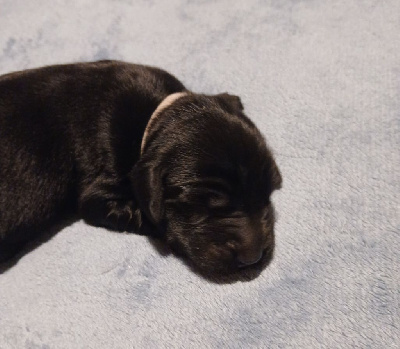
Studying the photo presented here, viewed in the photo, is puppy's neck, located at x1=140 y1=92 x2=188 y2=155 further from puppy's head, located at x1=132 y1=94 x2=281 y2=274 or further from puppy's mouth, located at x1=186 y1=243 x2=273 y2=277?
puppy's mouth, located at x1=186 y1=243 x2=273 y2=277

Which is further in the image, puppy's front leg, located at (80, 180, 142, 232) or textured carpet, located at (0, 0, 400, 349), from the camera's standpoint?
puppy's front leg, located at (80, 180, 142, 232)

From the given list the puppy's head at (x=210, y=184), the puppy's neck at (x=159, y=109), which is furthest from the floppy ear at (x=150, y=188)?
the puppy's neck at (x=159, y=109)

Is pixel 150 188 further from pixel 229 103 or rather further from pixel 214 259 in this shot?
pixel 229 103

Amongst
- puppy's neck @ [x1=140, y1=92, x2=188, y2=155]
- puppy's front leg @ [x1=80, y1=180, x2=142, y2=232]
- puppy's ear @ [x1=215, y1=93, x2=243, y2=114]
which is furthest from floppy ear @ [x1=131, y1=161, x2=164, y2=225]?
puppy's ear @ [x1=215, y1=93, x2=243, y2=114]

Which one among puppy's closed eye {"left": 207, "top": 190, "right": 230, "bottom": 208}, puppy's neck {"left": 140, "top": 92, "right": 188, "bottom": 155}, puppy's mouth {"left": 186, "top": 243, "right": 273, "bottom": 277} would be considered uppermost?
puppy's neck {"left": 140, "top": 92, "right": 188, "bottom": 155}

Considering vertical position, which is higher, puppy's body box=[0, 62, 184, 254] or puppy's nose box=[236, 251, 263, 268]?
puppy's body box=[0, 62, 184, 254]

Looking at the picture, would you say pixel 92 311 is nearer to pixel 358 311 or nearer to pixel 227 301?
pixel 227 301

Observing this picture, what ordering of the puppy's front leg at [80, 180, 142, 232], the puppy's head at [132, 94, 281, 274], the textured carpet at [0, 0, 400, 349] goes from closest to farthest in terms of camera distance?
the puppy's head at [132, 94, 281, 274] < the textured carpet at [0, 0, 400, 349] < the puppy's front leg at [80, 180, 142, 232]
